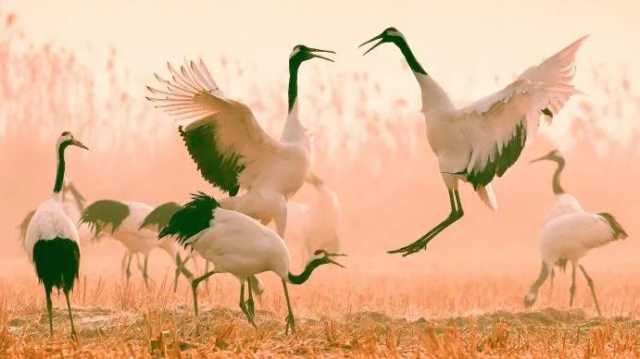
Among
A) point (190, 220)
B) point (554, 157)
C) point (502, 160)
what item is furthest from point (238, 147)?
point (554, 157)

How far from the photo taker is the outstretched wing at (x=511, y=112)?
9.15 meters

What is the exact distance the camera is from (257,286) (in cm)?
1216

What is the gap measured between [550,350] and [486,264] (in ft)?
56.7

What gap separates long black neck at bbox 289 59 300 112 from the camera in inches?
444

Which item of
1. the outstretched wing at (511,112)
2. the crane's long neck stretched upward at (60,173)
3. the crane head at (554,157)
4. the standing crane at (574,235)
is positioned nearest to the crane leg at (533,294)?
the standing crane at (574,235)

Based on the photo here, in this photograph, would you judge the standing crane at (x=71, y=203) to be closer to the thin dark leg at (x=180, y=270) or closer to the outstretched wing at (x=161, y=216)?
the outstretched wing at (x=161, y=216)

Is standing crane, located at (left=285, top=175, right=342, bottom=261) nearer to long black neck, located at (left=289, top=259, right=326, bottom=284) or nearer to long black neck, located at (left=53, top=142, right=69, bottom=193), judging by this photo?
long black neck, located at (left=53, top=142, right=69, bottom=193)

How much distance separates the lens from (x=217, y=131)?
10742 mm

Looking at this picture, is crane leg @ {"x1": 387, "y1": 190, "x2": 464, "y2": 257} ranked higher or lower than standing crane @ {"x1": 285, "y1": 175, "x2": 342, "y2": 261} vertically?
lower

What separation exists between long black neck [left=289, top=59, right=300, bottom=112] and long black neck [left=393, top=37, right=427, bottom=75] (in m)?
1.36

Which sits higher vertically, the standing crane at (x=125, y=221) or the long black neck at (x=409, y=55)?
the long black neck at (x=409, y=55)

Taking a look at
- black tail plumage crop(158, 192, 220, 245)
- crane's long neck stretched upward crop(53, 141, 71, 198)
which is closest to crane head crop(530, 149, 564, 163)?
black tail plumage crop(158, 192, 220, 245)

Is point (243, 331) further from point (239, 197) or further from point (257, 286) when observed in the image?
point (257, 286)

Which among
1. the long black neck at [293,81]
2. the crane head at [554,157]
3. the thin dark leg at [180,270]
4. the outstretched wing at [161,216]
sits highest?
the long black neck at [293,81]
